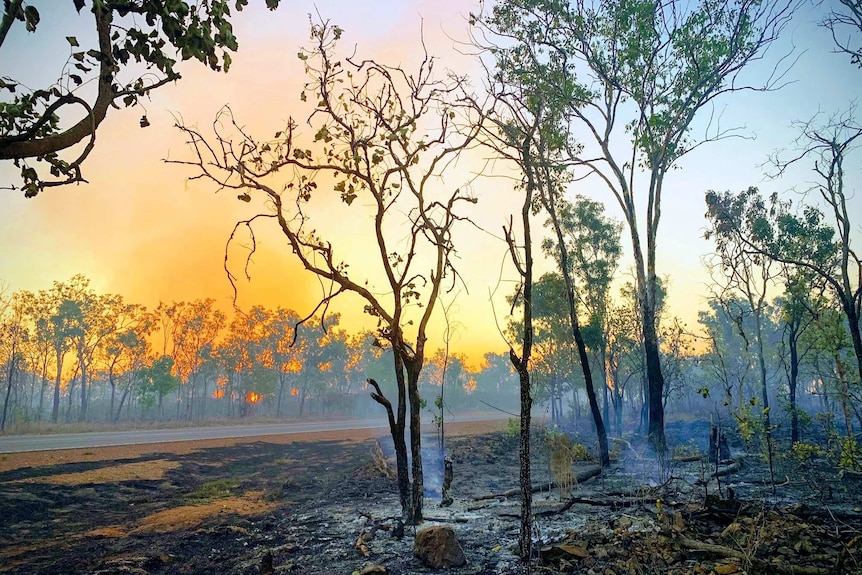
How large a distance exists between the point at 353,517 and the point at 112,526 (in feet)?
17.2

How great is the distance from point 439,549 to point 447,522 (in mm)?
2464

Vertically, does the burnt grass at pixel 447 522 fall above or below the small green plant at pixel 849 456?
below

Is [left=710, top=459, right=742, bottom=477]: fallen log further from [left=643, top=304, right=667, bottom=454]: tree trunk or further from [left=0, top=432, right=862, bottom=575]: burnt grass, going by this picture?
[left=643, top=304, right=667, bottom=454]: tree trunk

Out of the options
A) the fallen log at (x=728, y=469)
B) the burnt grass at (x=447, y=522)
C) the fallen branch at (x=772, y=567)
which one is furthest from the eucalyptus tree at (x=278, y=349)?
the fallen branch at (x=772, y=567)

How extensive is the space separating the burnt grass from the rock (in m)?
0.16

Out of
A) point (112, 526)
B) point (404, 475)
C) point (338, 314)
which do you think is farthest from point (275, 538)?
point (338, 314)

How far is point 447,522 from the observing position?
893 centimetres

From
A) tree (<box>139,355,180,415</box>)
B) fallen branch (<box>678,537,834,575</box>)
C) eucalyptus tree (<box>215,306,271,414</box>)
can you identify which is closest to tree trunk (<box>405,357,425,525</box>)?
fallen branch (<box>678,537,834,575</box>)

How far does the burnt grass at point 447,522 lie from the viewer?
5.65 metres

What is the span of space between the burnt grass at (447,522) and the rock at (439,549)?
0.16 metres

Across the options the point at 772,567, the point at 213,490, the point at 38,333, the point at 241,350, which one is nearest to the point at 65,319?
the point at 38,333

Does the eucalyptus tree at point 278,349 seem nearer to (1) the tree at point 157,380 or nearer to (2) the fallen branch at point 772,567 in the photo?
(1) the tree at point 157,380

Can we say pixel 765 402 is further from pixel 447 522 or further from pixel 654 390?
pixel 447 522

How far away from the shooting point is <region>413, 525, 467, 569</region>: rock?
652 cm
